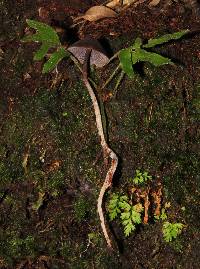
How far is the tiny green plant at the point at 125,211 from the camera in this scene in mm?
2682

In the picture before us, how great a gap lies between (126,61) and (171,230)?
4.38 feet

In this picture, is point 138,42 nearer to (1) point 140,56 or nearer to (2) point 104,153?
(1) point 140,56

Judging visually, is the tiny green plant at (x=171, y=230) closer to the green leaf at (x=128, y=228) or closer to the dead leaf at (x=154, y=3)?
the green leaf at (x=128, y=228)

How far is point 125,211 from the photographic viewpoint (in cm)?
273

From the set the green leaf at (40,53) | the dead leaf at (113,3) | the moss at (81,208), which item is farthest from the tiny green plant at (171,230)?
the dead leaf at (113,3)

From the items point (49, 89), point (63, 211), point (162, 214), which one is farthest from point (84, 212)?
point (49, 89)


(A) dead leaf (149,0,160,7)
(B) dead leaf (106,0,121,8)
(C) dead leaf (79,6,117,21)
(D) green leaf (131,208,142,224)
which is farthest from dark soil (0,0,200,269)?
(B) dead leaf (106,0,121,8)

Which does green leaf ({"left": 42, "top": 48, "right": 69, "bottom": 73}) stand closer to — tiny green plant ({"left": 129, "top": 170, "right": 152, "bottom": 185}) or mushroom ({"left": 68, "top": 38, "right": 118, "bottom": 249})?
mushroom ({"left": 68, "top": 38, "right": 118, "bottom": 249})

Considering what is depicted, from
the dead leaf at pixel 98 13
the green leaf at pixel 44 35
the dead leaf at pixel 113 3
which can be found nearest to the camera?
the green leaf at pixel 44 35

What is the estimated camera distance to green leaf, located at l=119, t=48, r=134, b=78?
8.79ft

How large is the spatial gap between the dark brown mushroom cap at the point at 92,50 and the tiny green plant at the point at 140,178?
103 cm

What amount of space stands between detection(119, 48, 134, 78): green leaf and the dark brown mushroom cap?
0.80ft

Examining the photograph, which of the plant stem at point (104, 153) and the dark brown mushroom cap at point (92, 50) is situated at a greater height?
the dark brown mushroom cap at point (92, 50)

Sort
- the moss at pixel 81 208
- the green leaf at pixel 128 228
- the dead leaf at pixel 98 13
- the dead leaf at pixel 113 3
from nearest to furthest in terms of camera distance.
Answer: the green leaf at pixel 128 228 < the moss at pixel 81 208 < the dead leaf at pixel 98 13 < the dead leaf at pixel 113 3
